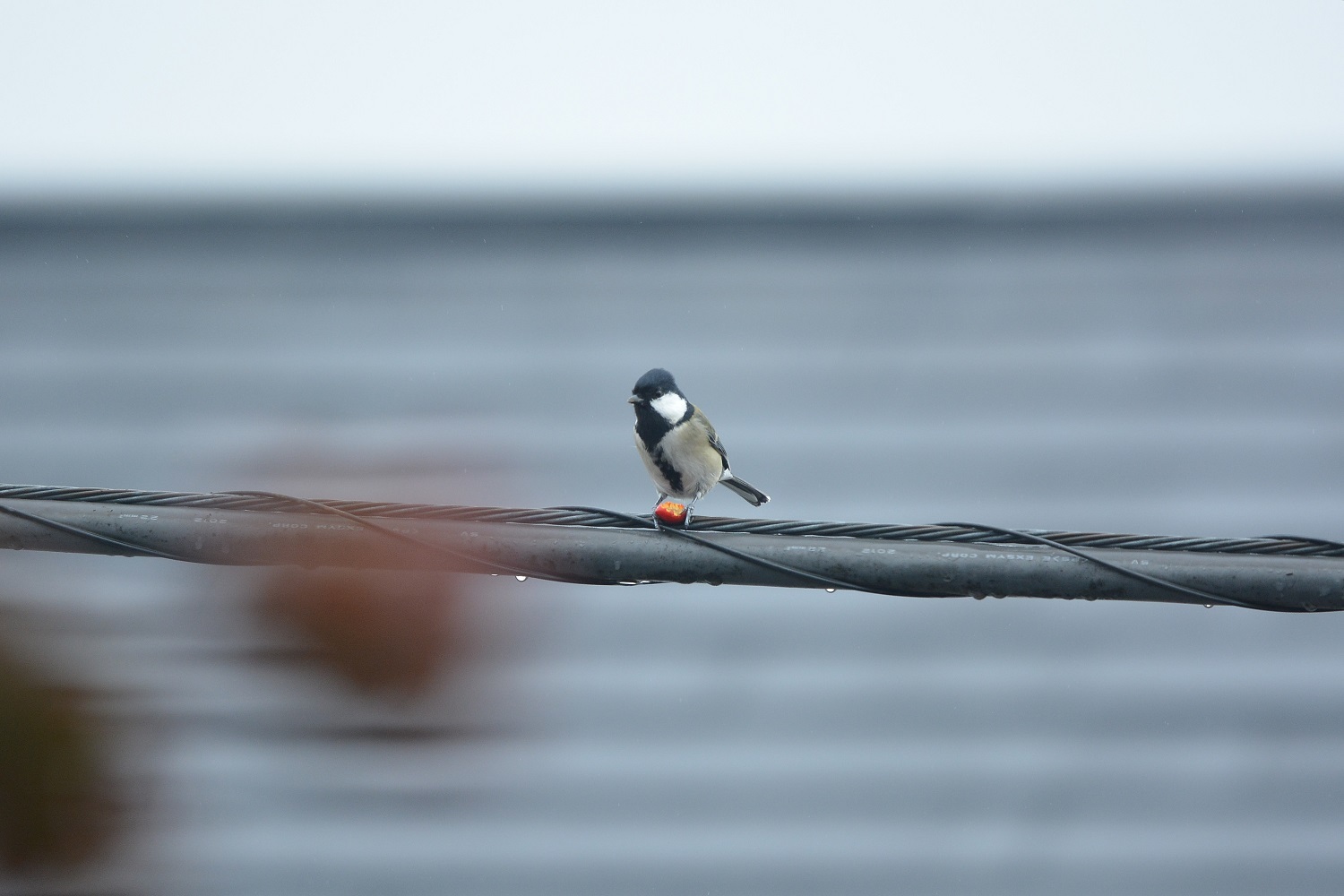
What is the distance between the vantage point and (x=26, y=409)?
3.74 metres

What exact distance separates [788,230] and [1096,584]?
247cm

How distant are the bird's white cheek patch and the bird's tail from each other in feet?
1.39

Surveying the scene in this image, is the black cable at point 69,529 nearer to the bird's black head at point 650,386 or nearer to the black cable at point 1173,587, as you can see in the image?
the black cable at point 1173,587

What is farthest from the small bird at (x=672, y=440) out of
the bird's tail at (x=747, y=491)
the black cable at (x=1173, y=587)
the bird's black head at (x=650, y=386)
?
the black cable at (x=1173, y=587)

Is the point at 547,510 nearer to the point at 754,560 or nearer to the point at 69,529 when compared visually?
the point at 754,560

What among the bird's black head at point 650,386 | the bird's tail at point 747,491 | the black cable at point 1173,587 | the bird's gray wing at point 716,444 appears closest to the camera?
the black cable at point 1173,587

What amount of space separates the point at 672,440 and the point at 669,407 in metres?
0.12

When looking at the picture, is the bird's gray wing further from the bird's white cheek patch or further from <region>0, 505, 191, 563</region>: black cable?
<region>0, 505, 191, 563</region>: black cable

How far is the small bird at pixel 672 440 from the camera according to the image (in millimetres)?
3215

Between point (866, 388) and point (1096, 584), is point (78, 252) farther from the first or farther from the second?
point (1096, 584)

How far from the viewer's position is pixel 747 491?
12.1ft

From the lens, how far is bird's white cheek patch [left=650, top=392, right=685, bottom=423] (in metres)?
3.22

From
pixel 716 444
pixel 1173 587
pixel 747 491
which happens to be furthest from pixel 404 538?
pixel 747 491

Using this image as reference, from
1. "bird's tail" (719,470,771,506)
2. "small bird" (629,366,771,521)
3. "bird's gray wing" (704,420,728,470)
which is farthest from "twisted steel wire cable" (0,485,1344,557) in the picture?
"bird's tail" (719,470,771,506)
